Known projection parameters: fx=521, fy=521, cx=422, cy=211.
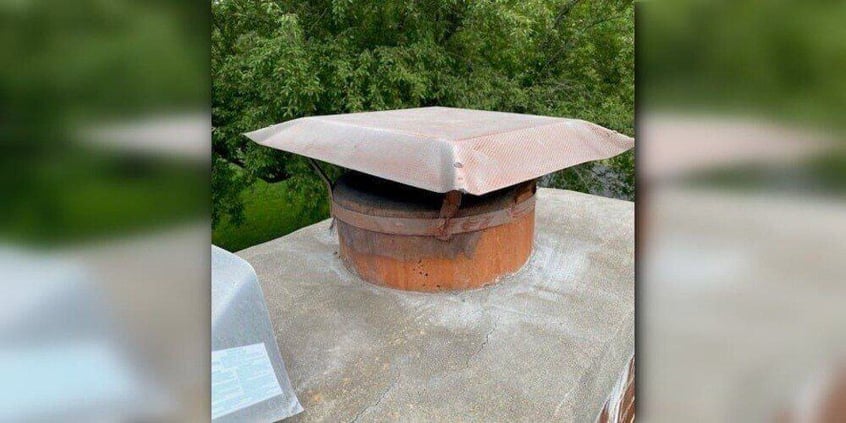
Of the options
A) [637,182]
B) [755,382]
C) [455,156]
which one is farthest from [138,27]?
[455,156]

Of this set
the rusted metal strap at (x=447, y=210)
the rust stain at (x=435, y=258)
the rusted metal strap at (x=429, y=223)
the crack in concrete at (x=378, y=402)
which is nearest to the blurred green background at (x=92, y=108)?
the crack in concrete at (x=378, y=402)

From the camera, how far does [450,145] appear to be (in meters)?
2.76

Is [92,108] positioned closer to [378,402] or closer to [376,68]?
[378,402]

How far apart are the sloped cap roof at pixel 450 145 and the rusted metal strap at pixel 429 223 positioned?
19.3 inches

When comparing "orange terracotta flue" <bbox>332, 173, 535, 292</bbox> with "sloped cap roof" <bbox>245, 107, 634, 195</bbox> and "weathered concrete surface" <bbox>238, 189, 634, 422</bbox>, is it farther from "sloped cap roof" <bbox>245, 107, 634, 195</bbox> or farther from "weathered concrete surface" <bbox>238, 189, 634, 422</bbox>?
"sloped cap roof" <bbox>245, 107, 634, 195</bbox>

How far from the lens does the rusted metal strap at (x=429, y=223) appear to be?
3.38 m

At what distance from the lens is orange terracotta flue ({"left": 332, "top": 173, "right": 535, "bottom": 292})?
341cm

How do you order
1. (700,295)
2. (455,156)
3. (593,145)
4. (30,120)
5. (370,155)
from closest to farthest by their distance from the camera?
(30,120) → (700,295) → (455,156) → (370,155) → (593,145)

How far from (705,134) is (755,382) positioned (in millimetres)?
194

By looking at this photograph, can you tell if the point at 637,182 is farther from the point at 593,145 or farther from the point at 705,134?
→ the point at 593,145

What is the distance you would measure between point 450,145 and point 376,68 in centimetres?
432

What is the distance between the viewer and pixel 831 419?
381 millimetres

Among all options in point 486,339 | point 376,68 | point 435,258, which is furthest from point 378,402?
point 376,68

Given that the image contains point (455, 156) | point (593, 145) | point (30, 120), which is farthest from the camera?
point (593, 145)
